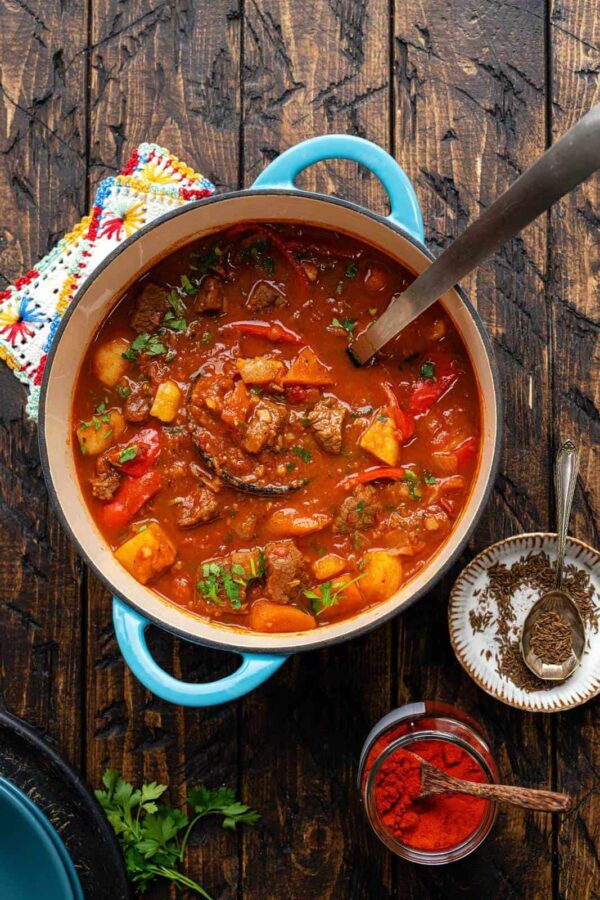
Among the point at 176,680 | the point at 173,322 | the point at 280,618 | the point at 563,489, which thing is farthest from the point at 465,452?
the point at 176,680

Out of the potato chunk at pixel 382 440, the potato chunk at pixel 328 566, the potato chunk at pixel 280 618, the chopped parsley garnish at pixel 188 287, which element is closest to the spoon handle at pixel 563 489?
the potato chunk at pixel 382 440

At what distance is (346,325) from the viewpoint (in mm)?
3012

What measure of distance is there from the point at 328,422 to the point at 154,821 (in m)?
1.65

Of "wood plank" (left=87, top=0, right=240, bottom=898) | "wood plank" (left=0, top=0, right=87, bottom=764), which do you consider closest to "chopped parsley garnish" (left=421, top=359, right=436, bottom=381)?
"wood plank" (left=87, top=0, right=240, bottom=898)

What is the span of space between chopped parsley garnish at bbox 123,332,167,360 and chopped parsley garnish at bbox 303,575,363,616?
0.97m

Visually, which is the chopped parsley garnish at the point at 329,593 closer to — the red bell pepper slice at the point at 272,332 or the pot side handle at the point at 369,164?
the red bell pepper slice at the point at 272,332

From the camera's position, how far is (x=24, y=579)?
337 cm

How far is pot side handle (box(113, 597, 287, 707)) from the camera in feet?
8.92

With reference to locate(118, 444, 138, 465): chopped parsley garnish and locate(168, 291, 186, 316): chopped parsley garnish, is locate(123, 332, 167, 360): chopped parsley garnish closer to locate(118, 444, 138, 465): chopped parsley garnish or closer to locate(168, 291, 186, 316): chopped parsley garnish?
locate(168, 291, 186, 316): chopped parsley garnish

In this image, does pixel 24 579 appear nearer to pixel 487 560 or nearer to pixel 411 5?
pixel 487 560

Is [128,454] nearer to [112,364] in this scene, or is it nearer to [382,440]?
[112,364]

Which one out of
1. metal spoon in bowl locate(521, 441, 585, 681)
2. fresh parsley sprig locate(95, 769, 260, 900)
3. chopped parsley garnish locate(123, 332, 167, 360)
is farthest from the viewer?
fresh parsley sprig locate(95, 769, 260, 900)

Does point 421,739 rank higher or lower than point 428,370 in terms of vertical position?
lower

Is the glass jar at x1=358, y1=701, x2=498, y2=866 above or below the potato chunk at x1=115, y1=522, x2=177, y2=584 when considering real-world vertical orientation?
below
